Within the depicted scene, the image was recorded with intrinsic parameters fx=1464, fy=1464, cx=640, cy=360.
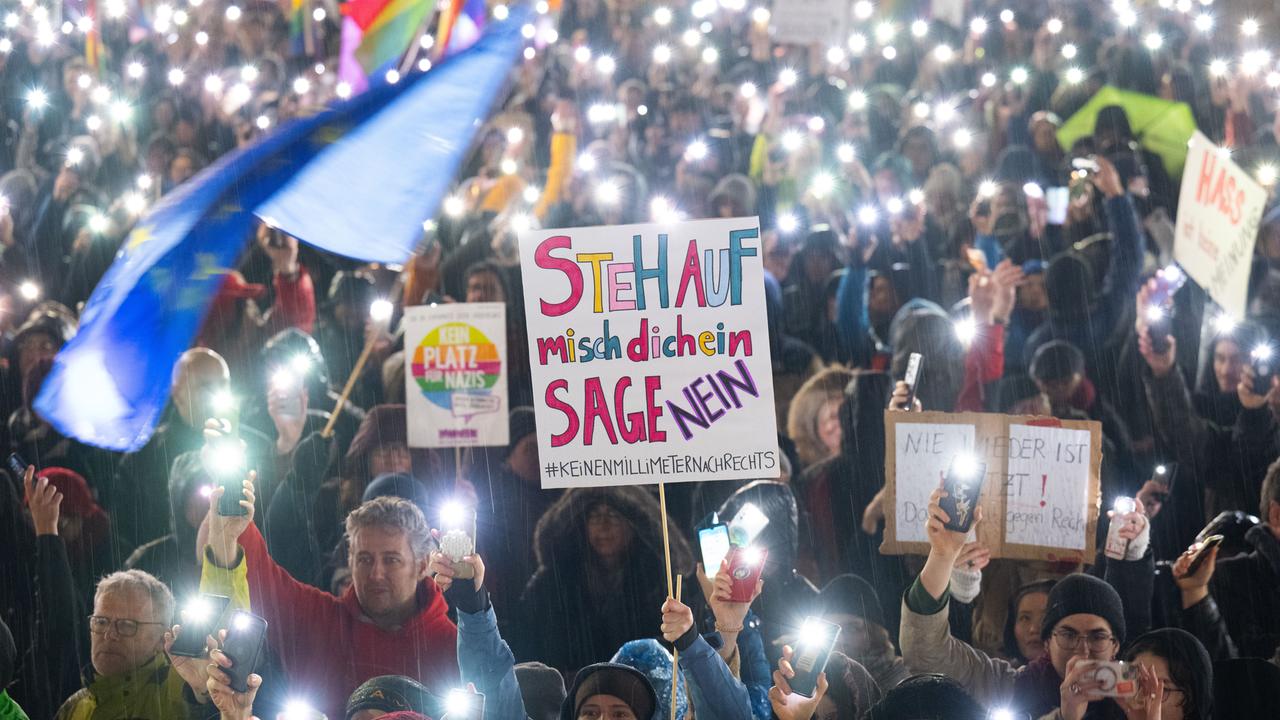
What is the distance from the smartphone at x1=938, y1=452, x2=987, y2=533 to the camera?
13.8 ft

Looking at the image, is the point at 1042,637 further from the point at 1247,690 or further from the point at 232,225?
the point at 232,225

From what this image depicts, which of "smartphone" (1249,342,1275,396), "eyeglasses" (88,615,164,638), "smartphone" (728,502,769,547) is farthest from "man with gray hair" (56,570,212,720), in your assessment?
"smartphone" (1249,342,1275,396)

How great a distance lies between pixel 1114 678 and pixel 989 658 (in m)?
0.67

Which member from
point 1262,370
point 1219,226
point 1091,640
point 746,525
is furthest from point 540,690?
point 1219,226

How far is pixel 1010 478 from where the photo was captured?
490 cm

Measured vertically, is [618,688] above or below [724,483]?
below

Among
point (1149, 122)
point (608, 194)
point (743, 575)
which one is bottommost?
point (743, 575)

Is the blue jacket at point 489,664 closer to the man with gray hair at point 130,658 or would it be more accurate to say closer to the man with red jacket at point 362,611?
the man with red jacket at point 362,611

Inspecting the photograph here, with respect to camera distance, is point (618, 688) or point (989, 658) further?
point (989, 658)

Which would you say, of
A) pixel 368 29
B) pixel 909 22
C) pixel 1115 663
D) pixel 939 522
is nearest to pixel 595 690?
pixel 939 522

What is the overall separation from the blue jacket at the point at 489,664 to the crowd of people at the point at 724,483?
0.01 meters

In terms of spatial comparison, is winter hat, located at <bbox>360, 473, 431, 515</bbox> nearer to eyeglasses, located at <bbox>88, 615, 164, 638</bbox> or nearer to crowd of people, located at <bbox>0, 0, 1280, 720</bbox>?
crowd of people, located at <bbox>0, 0, 1280, 720</bbox>

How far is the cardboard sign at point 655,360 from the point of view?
4316mm

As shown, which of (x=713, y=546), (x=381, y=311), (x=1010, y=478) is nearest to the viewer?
(x=713, y=546)
